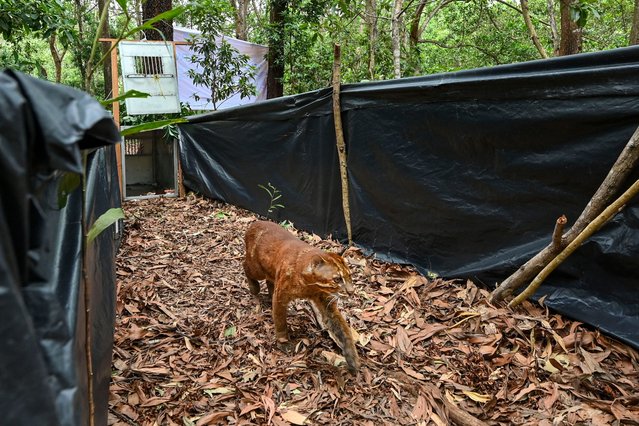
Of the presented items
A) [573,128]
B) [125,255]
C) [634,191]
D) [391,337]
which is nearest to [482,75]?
[573,128]

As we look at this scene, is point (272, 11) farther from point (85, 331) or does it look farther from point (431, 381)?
point (85, 331)

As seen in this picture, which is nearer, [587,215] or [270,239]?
[587,215]

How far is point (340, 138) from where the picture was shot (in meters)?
5.38

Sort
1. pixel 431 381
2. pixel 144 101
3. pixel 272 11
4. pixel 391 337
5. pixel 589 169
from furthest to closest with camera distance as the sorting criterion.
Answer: pixel 272 11 < pixel 144 101 < pixel 391 337 < pixel 589 169 < pixel 431 381

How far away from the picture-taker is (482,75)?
3.83 metres

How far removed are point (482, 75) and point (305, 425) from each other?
116 inches

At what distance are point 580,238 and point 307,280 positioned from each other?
1.86m

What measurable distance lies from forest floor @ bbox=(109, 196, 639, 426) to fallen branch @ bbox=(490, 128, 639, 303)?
0.22 m

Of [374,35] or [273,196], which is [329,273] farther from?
[374,35]

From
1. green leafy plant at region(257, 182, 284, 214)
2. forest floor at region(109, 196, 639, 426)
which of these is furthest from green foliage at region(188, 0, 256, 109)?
forest floor at region(109, 196, 639, 426)

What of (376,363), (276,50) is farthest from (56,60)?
→ (376,363)

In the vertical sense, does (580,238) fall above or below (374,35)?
below

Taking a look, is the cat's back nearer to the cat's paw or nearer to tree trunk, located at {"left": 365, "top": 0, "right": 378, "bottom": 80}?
the cat's paw

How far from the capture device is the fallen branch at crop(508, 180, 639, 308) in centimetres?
297
